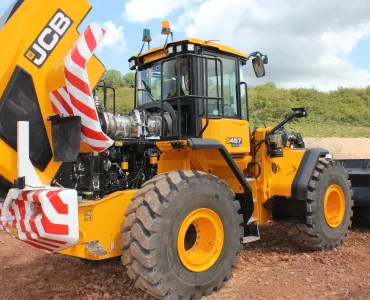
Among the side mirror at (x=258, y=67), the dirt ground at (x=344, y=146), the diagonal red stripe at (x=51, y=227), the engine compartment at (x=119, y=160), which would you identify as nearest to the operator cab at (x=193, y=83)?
the side mirror at (x=258, y=67)

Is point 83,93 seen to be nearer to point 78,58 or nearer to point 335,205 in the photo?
point 78,58

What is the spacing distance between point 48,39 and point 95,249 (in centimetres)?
193

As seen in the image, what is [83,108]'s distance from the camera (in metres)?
3.60

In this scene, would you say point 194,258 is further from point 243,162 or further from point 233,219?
point 243,162

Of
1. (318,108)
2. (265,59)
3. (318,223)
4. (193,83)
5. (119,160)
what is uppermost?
(318,108)

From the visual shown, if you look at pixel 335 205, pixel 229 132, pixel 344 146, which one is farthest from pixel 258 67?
pixel 344 146

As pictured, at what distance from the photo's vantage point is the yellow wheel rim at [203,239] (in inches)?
160

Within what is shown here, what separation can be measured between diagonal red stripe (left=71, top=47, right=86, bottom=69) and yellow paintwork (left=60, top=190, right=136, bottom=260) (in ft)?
4.10

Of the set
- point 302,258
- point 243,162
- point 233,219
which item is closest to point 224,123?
point 243,162

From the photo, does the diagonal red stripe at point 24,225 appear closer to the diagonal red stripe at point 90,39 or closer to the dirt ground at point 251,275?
the dirt ground at point 251,275

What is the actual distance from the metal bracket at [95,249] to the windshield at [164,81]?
6.41ft

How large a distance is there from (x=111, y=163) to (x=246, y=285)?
1.96m

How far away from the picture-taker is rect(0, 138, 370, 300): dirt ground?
421 cm

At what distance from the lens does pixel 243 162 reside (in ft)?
17.9
